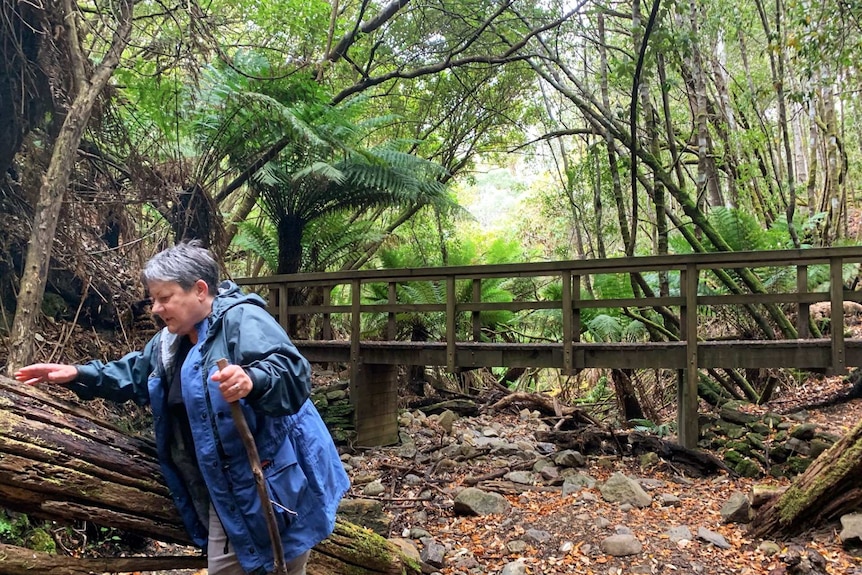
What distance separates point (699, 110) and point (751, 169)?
79.8 inches

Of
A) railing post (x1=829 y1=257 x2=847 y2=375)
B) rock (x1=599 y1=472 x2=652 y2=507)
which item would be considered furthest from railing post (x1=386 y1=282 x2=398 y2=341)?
railing post (x1=829 y1=257 x2=847 y2=375)

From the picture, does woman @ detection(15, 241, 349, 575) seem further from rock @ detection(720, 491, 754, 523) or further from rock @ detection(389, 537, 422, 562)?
rock @ detection(720, 491, 754, 523)

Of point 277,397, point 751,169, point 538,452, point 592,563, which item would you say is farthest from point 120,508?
point 751,169

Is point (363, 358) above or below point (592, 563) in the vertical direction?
above

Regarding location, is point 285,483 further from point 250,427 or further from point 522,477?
point 522,477

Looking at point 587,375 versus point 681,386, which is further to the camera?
point 587,375

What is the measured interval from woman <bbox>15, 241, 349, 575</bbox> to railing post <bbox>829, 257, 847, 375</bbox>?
502 centimetres

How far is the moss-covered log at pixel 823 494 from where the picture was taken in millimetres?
3178

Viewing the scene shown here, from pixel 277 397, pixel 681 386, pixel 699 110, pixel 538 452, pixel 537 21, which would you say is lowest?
pixel 538 452

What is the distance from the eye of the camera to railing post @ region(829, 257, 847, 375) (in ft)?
16.6

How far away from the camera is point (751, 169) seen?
310 inches

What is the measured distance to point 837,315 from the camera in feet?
16.5

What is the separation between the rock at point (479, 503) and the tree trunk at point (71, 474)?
2801 mm

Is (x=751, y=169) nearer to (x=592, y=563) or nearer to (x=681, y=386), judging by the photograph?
(x=681, y=386)
